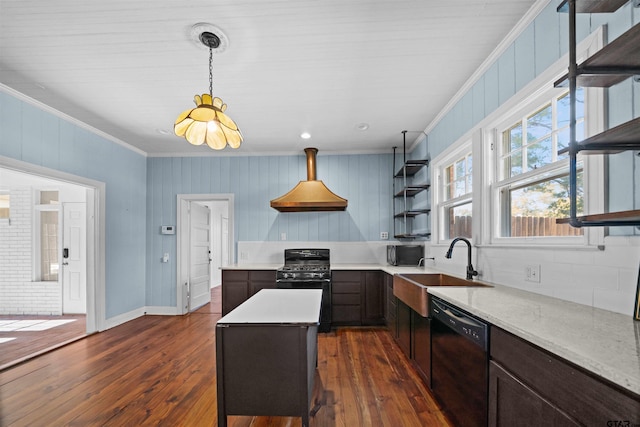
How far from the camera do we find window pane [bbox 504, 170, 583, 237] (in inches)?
67.5

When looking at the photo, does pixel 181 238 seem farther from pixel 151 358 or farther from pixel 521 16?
pixel 521 16

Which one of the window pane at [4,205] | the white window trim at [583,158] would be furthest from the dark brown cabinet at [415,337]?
the window pane at [4,205]

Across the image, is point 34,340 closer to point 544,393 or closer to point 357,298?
point 357,298

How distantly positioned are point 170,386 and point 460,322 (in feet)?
7.73

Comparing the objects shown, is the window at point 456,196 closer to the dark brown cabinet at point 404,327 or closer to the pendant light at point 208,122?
the dark brown cabinet at point 404,327

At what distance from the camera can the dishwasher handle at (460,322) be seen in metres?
1.39

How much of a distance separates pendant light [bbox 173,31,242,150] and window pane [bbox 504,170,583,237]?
6.95ft

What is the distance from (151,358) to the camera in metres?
3.02

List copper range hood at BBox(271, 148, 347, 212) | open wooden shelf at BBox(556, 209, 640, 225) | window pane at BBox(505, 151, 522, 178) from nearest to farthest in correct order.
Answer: open wooden shelf at BBox(556, 209, 640, 225)
window pane at BBox(505, 151, 522, 178)
copper range hood at BBox(271, 148, 347, 212)

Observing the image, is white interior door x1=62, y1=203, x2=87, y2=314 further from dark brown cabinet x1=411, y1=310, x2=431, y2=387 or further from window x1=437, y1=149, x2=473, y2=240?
window x1=437, y1=149, x2=473, y2=240

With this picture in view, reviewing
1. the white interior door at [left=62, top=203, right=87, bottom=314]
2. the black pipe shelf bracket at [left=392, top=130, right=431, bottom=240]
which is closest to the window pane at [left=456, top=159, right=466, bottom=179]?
the black pipe shelf bracket at [left=392, top=130, right=431, bottom=240]

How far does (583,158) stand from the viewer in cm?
149

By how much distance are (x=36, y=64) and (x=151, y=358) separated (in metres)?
2.87

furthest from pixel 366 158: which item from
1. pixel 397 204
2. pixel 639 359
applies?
pixel 639 359
